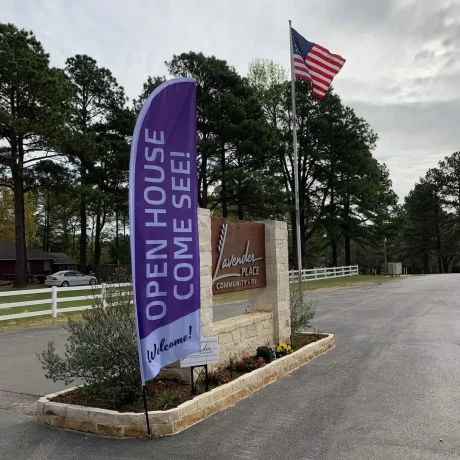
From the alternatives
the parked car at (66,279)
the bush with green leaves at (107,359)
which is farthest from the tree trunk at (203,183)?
the bush with green leaves at (107,359)

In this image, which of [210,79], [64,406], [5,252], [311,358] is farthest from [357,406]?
[5,252]

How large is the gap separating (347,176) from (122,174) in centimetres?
2138

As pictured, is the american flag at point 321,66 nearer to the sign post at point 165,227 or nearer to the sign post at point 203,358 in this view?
the sign post at point 165,227

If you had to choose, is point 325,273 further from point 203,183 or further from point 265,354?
point 265,354

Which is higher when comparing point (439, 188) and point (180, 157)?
point (439, 188)

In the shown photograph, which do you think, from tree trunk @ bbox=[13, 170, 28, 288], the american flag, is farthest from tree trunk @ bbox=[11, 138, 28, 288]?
the american flag

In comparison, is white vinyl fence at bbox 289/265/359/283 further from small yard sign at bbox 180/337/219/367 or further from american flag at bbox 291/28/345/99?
small yard sign at bbox 180/337/219/367

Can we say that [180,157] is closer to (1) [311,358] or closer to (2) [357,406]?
(2) [357,406]

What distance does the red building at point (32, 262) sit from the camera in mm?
47531

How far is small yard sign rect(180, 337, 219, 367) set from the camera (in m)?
5.68

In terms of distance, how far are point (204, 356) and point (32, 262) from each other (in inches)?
1945

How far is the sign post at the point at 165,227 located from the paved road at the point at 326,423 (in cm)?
64

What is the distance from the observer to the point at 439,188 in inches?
3000

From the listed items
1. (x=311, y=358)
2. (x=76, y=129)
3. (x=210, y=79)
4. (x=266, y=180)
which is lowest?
(x=311, y=358)
